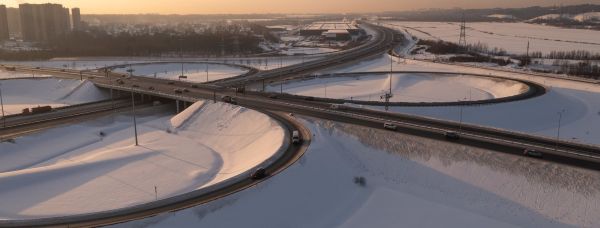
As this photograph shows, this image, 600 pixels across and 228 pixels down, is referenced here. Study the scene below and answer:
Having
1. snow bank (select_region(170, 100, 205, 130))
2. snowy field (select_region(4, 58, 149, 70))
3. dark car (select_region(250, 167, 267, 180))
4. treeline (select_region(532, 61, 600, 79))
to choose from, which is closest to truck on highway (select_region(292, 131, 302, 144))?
dark car (select_region(250, 167, 267, 180))

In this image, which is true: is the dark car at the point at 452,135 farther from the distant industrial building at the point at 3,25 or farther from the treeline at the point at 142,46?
the distant industrial building at the point at 3,25

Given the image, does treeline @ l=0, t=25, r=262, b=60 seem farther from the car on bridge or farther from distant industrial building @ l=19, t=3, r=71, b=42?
the car on bridge

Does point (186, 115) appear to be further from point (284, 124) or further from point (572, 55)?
point (572, 55)

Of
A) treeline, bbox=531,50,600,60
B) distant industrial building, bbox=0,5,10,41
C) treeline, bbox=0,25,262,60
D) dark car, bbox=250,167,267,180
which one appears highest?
distant industrial building, bbox=0,5,10,41

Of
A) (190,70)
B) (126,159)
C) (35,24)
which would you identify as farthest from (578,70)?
(35,24)

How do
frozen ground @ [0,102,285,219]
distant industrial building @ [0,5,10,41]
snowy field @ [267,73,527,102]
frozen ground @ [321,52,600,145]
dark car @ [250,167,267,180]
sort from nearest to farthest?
dark car @ [250,167,267,180]
frozen ground @ [0,102,285,219]
frozen ground @ [321,52,600,145]
snowy field @ [267,73,527,102]
distant industrial building @ [0,5,10,41]

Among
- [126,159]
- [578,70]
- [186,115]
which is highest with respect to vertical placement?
[578,70]
